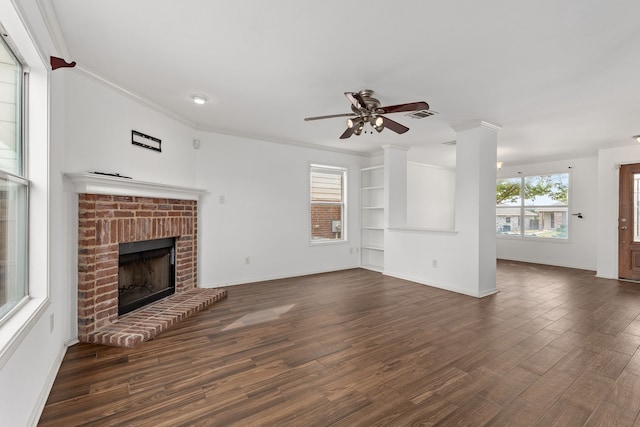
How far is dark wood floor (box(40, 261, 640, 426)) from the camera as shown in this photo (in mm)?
1828

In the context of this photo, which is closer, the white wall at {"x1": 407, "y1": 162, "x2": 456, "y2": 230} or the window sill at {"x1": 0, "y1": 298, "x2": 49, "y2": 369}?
the window sill at {"x1": 0, "y1": 298, "x2": 49, "y2": 369}

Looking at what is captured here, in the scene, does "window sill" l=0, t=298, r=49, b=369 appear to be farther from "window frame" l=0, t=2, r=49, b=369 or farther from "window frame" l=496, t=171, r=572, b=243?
"window frame" l=496, t=171, r=572, b=243

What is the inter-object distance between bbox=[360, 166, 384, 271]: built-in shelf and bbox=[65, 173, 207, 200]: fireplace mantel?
3.85 meters

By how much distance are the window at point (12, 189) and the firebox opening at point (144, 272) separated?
144cm

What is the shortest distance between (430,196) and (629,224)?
3.79 meters

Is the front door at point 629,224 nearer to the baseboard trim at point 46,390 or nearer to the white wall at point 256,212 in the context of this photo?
the white wall at point 256,212

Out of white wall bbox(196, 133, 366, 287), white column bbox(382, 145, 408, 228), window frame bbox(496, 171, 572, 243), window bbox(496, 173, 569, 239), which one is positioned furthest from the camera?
window bbox(496, 173, 569, 239)

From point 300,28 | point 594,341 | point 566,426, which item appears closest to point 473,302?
point 594,341

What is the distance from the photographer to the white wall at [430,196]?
7.67 meters

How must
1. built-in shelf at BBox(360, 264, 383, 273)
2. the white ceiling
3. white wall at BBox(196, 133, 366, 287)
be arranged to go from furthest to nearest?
built-in shelf at BBox(360, 264, 383, 273) < white wall at BBox(196, 133, 366, 287) < the white ceiling

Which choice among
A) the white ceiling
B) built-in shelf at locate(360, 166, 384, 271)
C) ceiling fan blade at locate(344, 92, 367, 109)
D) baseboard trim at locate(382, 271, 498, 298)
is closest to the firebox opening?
the white ceiling

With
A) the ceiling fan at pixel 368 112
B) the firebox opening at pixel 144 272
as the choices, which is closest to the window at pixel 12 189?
the firebox opening at pixel 144 272

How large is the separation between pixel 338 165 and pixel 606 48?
4266 millimetres

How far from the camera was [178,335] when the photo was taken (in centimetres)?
293
